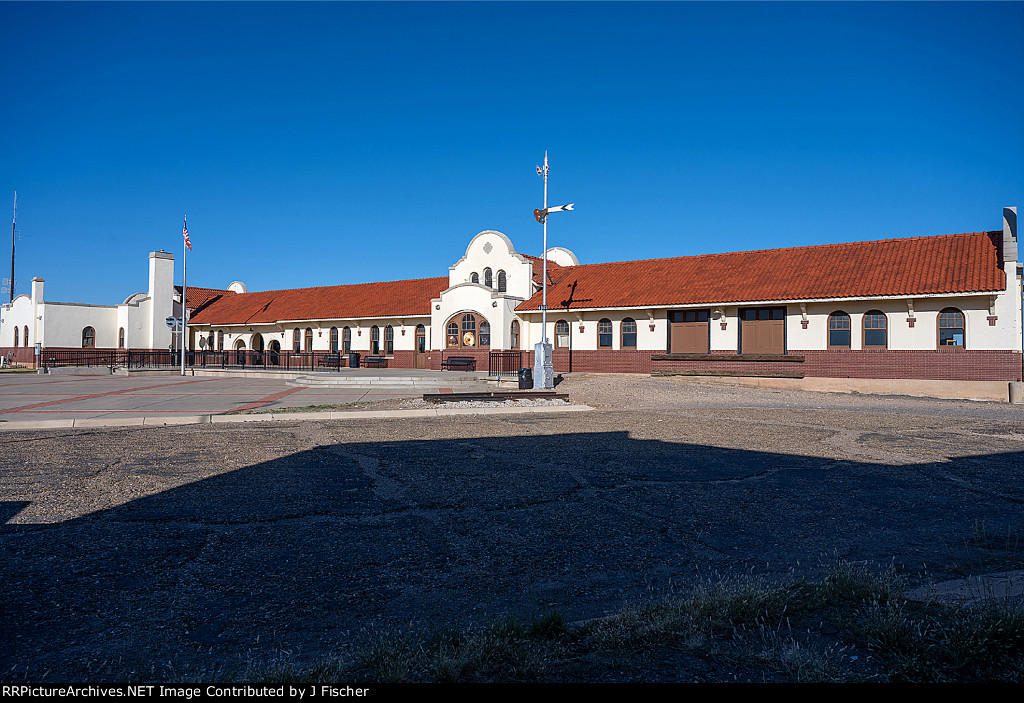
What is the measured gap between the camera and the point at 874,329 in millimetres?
23844

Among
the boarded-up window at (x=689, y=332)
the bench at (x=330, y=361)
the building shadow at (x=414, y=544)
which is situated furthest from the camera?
the bench at (x=330, y=361)

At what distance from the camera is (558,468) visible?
8.25m

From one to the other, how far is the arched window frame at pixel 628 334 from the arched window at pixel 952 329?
37.7 feet

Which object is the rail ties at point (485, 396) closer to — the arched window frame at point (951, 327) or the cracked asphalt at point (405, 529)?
the cracked asphalt at point (405, 529)

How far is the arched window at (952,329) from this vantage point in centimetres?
2225

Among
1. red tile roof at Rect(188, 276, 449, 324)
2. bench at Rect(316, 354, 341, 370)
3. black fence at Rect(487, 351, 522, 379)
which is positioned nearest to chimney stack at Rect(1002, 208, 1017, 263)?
black fence at Rect(487, 351, 522, 379)

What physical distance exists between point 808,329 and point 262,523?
23.9m

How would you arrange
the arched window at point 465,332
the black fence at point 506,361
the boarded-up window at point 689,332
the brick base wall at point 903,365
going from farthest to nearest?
the arched window at point 465,332
the black fence at point 506,361
the boarded-up window at point 689,332
the brick base wall at point 903,365

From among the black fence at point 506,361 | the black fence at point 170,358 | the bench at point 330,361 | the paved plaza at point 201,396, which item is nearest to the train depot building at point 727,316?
the black fence at point 506,361

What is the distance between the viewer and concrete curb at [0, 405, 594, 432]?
1209cm

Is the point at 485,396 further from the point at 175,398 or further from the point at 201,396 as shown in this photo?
the point at 175,398

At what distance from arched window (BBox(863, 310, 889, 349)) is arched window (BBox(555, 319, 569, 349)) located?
12536mm

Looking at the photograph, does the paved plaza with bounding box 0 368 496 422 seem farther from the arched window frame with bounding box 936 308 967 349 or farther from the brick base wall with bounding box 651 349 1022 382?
the arched window frame with bounding box 936 308 967 349

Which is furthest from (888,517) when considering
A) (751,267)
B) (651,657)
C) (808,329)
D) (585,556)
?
(751,267)
